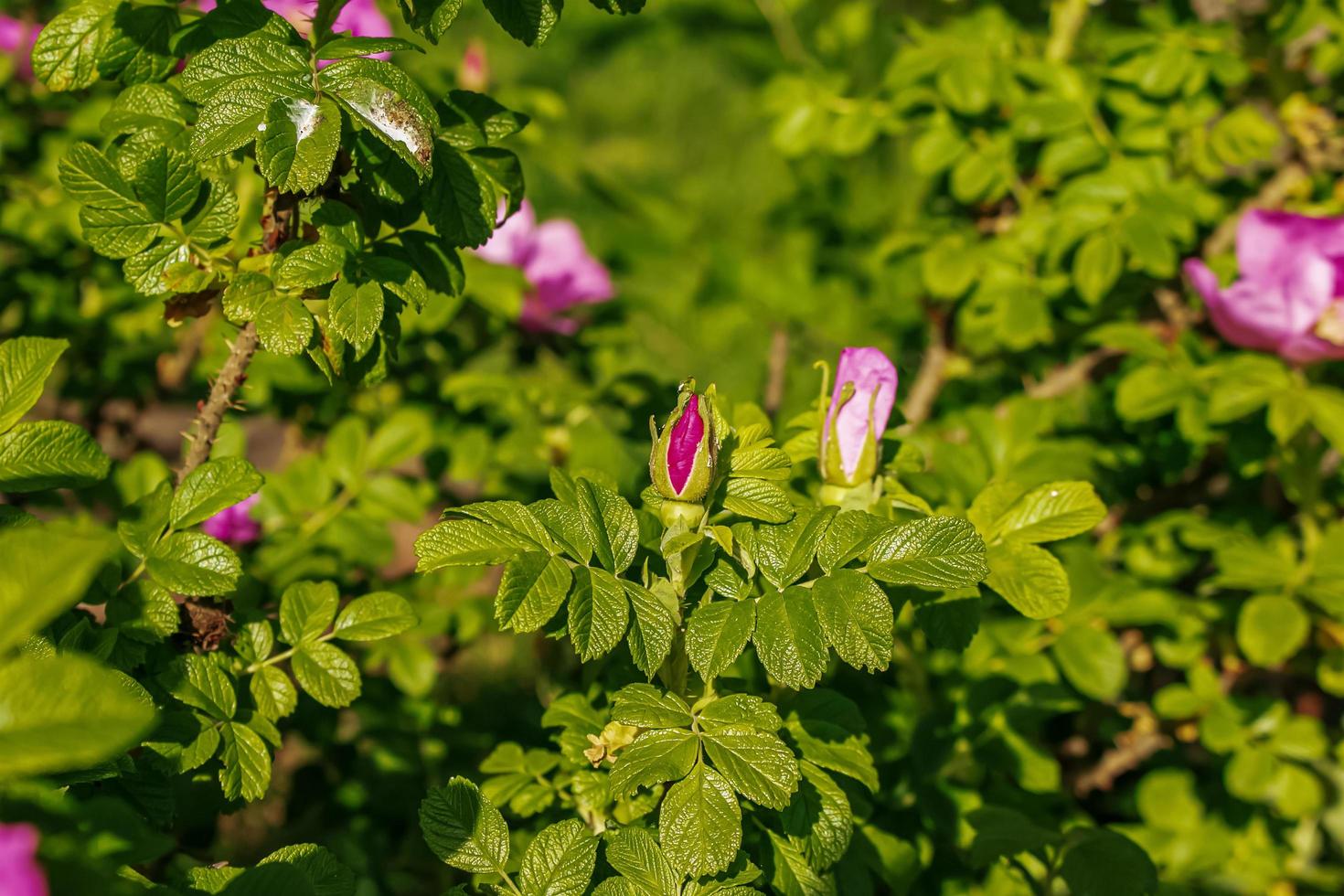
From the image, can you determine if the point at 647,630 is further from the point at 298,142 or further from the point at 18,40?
the point at 18,40

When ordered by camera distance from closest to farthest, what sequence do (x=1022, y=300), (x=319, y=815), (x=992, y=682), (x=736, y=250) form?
(x=992, y=682) < (x=1022, y=300) < (x=319, y=815) < (x=736, y=250)

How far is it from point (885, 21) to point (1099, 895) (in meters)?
1.40

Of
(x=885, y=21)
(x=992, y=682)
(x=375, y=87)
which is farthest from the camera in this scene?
(x=885, y=21)

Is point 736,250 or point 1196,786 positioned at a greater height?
point 736,250

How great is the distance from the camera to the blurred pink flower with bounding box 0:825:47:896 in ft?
1.54

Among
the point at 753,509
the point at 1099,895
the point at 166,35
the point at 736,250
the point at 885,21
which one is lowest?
the point at 736,250

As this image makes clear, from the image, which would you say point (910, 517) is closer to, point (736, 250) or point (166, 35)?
point (166, 35)

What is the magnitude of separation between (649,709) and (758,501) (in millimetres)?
169

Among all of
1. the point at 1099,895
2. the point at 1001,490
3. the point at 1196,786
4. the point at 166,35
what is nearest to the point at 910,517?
the point at 1001,490

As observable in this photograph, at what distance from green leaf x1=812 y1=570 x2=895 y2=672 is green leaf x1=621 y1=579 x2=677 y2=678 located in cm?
10

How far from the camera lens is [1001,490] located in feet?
3.50

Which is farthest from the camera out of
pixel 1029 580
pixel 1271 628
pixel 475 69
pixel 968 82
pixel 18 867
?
pixel 475 69

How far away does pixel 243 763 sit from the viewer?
3.03 feet

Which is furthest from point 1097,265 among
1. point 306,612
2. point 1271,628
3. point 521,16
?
point 306,612
